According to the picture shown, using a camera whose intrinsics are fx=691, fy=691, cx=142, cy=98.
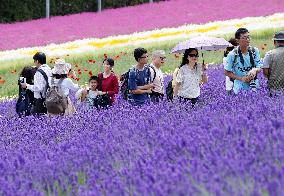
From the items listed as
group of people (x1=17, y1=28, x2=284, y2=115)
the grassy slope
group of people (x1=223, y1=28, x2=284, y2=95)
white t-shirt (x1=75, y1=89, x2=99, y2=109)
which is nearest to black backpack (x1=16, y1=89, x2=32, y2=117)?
group of people (x1=17, y1=28, x2=284, y2=115)

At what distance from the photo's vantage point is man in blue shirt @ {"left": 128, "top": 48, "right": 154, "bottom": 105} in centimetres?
1003

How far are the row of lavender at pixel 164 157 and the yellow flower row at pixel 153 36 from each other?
17823 mm

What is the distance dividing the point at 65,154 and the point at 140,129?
1.02 m

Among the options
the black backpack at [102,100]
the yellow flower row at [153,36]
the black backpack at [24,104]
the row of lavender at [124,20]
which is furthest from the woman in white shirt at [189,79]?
the row of lavender at [124,20]

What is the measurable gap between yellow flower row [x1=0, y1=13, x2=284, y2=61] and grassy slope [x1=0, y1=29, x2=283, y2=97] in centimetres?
131

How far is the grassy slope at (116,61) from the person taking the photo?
19.7 m

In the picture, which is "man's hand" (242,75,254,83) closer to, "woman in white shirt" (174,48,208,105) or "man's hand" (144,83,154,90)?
"woman in white shirt" (174,48,208,105)

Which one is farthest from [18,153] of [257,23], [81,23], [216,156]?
[81,23]

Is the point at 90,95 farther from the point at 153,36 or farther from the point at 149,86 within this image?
the point at 153,36

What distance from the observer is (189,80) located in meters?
9.63

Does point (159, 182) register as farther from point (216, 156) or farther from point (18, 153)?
point (18, 153)

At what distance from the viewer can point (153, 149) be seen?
5.06m

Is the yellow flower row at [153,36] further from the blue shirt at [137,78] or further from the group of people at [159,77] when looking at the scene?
the blue shirt at [137,78]

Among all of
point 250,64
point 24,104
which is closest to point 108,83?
point 24,104
